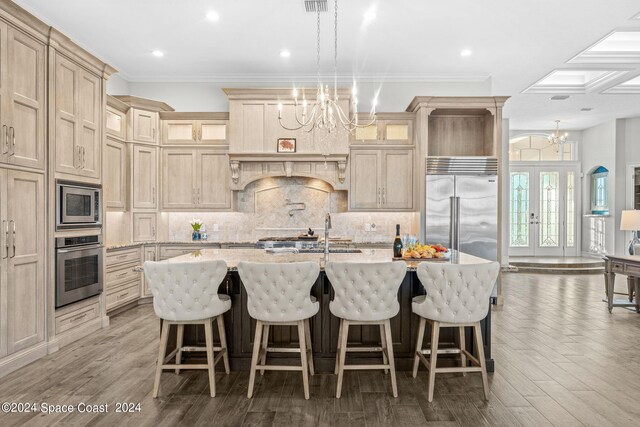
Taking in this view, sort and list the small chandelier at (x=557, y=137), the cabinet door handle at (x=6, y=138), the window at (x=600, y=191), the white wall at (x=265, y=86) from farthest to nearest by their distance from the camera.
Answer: the window at (x=600, y=191) → the small chandelier at (x=557, y=137) → the white wall at (x=265, y=86) → the cabinet door handle at (x=6, y=138)

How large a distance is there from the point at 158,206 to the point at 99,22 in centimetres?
249

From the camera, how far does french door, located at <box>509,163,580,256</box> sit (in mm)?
10133

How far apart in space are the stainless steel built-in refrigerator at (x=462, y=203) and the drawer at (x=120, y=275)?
4.02m

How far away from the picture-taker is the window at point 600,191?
941 centimetres

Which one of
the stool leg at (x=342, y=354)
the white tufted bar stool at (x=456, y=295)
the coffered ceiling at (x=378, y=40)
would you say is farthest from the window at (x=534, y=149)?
the stool leg at (x=342, y=354)

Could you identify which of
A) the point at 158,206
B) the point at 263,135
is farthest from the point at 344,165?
the point at 158,206

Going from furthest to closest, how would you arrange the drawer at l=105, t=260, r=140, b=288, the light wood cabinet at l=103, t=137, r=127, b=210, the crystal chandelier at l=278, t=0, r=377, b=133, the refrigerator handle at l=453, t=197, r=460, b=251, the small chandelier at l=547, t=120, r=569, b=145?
the small chandelier at l=547, t=120, r=569, b=145
the refrigerator handle at l=453, t=197, r=460, b=251
the light wood cabinet at l=103, t=137, r=127, b=210
the drawer at l=105, t=260, r=140, b=288
the crystal chandelier at l=278, t=0, r=377, b=133

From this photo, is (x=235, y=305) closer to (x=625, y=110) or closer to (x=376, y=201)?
(x=376, y=201)

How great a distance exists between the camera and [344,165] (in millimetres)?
6012

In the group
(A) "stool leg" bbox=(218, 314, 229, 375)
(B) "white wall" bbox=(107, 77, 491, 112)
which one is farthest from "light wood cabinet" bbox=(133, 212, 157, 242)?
(A) "stool leg" bbox=(218, 314, 229, 375)

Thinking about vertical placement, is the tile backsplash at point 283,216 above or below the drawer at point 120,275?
above

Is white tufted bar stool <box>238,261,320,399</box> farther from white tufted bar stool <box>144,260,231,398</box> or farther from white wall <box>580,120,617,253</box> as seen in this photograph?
white wall <box>580,120,617,253</box>

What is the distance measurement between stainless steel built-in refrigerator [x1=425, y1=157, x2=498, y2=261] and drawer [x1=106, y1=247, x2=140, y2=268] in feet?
13.1

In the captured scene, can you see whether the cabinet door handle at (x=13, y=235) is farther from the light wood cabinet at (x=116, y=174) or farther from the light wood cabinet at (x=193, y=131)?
the light wood cabinet at (x=193, y=131)
